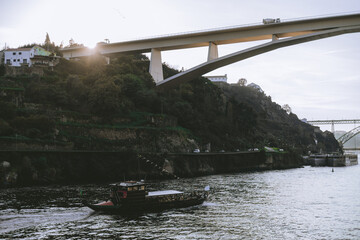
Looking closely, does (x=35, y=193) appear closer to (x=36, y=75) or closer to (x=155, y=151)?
(x=155, y=151)

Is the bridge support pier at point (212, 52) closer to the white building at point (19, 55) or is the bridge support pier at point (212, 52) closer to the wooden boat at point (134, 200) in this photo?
the wooden boat at point (134, 200)

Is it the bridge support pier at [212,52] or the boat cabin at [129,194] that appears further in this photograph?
Answer: the bridge support pier at [212,52]

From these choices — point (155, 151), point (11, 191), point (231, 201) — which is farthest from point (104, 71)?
point (231, 201)

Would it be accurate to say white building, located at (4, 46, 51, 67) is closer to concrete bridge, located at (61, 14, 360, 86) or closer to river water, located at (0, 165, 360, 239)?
concrete bridge, located at (61, 14, 360, 86)

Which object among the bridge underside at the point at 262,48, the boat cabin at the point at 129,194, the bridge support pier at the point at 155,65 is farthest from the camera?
the bridge support pier at the point at 155,65

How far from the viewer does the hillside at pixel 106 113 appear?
66.8 meters

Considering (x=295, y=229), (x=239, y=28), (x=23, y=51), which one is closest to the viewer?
(x=295, y=229)

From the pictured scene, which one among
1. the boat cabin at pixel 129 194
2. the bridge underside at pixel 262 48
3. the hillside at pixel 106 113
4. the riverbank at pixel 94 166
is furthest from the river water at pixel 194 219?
the bridge underside at pixel 262 48

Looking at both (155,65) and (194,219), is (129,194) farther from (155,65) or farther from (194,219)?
(155,65)

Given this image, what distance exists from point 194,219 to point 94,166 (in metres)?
32.6

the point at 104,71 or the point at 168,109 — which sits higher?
the point at 104,71

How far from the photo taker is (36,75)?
294 feet

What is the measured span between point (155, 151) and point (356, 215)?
46.4 meters

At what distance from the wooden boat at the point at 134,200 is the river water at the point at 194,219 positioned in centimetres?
91
